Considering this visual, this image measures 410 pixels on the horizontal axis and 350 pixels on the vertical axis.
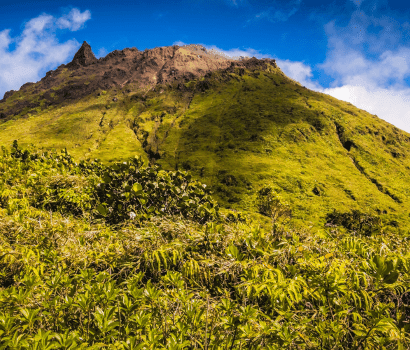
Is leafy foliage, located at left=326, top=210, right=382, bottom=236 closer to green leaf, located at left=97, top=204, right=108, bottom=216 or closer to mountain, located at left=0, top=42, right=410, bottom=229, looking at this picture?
green leaf, located at left=97, top=204, right=108, bottom=216

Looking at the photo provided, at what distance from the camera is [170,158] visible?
110 metres

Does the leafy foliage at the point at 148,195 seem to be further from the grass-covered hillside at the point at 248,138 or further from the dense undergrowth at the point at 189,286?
the grass-covered hillside at the point at 248,138

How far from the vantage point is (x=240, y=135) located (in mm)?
111938

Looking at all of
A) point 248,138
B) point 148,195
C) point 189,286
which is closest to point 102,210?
point 148,195

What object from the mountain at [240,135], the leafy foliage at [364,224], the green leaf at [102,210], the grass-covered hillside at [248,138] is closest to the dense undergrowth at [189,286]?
the green leaf at [102,210]

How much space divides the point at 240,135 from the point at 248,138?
15.3ft

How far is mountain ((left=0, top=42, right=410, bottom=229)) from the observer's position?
7950cm

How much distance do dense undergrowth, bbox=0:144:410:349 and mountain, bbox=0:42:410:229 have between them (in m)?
58.9

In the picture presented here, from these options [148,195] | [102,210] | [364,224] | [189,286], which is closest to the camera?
[189,286]

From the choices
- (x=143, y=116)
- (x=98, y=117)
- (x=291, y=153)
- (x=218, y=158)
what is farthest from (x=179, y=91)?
(x=291, y=153)

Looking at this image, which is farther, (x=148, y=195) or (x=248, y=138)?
(x=248, y=138)

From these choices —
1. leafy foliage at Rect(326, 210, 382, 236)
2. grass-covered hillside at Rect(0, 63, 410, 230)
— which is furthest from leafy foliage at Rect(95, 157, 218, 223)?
grass-covered hillside at Rect(0, 63, 410, 230)

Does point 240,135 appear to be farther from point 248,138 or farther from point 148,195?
point 148,195

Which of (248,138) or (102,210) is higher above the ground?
(248,138)
